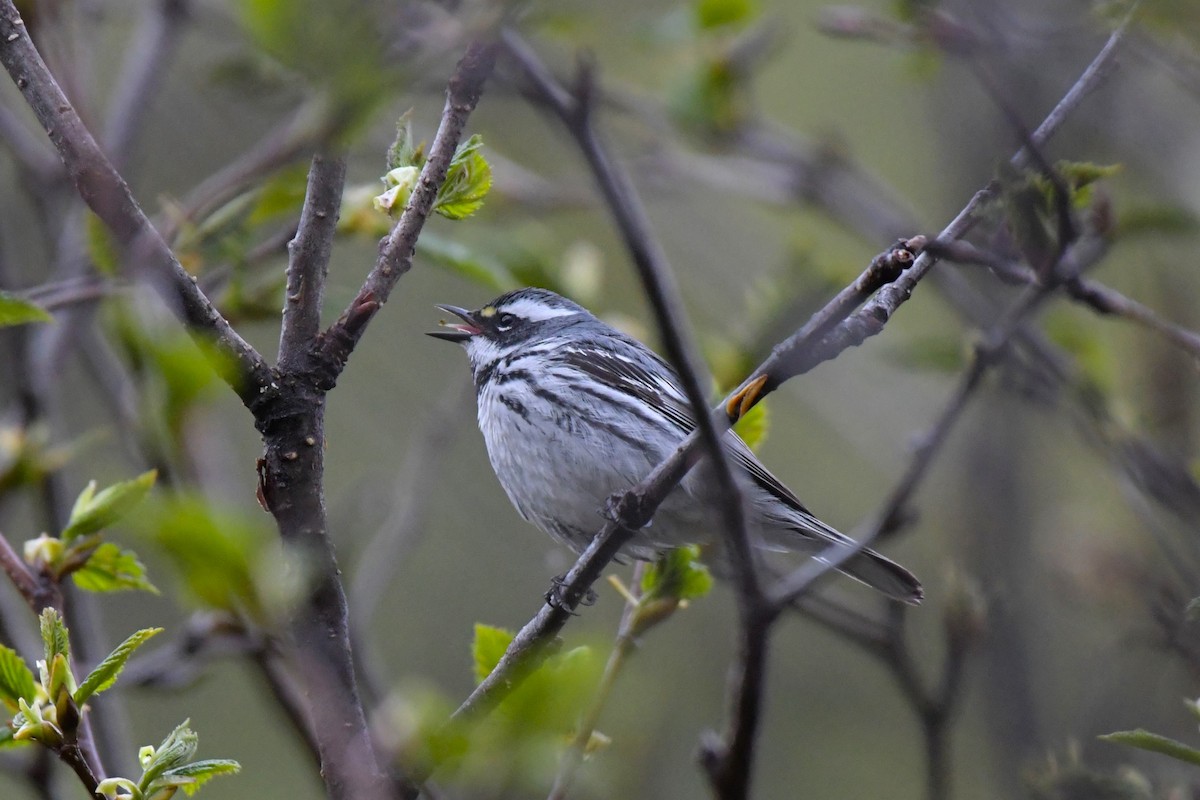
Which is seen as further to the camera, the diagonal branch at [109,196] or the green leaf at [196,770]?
the green leaf at [196,770]

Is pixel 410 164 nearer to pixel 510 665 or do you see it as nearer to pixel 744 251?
Result: pixel 510 665

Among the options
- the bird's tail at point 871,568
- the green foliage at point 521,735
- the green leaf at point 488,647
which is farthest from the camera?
the bird's tail at point 871,568

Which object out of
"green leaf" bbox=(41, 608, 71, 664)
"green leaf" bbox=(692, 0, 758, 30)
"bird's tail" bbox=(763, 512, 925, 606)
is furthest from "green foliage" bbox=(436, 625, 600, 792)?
"green leaf" bbox=(692, 0, 758, 30)

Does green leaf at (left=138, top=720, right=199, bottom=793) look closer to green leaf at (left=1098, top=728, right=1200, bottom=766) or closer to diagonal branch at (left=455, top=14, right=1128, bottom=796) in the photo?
diagonal branch at (left=455, top=14, right=1128, bottom=796)

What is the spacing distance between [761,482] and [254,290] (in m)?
2.16

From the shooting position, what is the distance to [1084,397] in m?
3.90

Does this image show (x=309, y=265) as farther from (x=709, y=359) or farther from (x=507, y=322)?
(x=507, y=322)

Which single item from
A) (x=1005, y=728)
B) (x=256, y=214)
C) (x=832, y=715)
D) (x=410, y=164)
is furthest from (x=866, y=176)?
(x=832, y=715)

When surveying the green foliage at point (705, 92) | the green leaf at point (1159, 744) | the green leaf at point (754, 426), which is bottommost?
the green leaf at point (1159, 744)

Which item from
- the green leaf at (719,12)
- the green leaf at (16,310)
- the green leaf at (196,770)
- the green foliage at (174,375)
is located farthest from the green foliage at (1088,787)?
the green leaf at (719,12)

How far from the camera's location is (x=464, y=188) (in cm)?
249

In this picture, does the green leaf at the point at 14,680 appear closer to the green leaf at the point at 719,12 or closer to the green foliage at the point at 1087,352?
the green leaf at the point at 719,12

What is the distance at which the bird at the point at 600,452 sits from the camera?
450 centimetres

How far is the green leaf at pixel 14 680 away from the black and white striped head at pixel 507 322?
10.8ft
